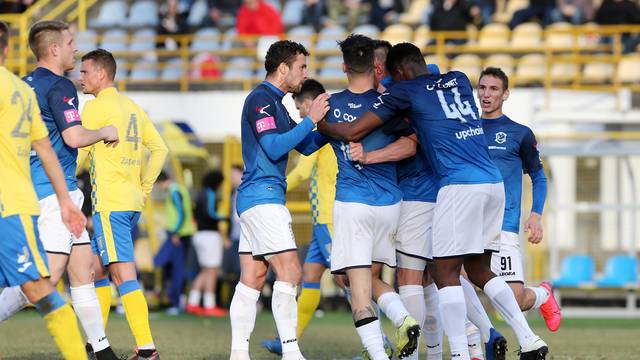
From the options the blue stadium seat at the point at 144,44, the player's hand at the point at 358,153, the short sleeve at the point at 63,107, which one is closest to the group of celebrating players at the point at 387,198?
the player's hand at the point at 358,153

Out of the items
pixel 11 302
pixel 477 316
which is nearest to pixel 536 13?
pixel 477 316

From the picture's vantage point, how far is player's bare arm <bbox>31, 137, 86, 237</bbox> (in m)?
7.01

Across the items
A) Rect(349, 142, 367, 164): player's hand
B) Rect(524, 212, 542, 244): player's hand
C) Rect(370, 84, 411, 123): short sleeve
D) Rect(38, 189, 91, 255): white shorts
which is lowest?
Rect(524, 212, 542, 244): player's hand

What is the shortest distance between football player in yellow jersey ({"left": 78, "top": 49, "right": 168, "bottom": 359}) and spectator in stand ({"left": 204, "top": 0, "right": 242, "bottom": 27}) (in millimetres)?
15933

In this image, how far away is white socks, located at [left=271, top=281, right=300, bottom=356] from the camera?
331 inches

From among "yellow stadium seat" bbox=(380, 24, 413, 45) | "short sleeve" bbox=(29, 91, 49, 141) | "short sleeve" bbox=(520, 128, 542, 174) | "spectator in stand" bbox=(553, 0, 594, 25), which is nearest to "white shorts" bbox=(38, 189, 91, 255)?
"short sleeve" bbox=(29, 91, 49, 141)

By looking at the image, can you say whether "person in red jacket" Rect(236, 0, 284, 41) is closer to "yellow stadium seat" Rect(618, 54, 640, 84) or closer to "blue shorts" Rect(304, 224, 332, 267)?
"yellow stadium seat" Rect(618, 54, 640, 84)

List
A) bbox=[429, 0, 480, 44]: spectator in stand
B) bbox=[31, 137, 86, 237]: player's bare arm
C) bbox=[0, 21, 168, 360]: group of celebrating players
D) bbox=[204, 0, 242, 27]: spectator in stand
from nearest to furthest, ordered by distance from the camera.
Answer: bbox=[0, 21, 168, 360]: group of celebrating players → bbox=[31, 137, 86, 237]: player's bare arm → bbox=[429, 0, 480, 44]: spectator in stand → bbox=[204, 0, 242, 27]: spectator in stand

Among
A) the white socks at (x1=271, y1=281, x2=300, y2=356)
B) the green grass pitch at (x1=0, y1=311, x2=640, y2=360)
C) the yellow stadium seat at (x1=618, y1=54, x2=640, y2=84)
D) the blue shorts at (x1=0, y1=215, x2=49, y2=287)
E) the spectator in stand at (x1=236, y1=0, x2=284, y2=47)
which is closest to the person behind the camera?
the blue shorts at (x1=0, y1=215, x2=49, y2=287)

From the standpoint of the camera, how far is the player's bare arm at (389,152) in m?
8.05

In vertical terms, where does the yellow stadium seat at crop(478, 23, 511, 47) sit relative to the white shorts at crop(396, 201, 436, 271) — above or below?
above

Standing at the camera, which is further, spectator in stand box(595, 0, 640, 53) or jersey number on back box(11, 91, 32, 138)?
spectator in stand box(595, 0, 640, 53)

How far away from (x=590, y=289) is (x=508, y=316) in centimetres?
925

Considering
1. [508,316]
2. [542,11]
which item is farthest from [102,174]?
[542,11]
